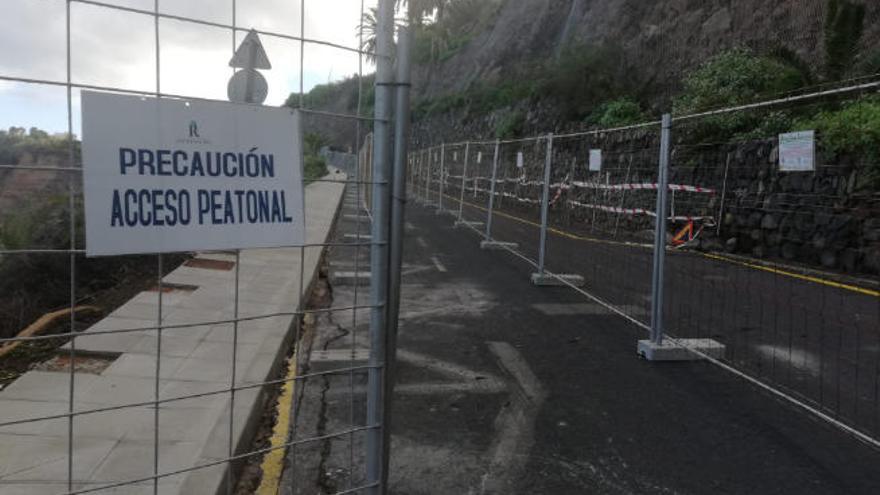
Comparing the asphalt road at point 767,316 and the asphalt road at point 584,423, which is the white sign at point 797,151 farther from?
the asphalt road at point 584,423

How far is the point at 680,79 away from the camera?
23.8 metres

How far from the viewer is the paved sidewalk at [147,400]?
12.8ft

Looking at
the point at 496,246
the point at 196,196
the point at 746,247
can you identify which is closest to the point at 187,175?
the point at 196,196

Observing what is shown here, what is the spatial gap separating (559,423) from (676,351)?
2.12m

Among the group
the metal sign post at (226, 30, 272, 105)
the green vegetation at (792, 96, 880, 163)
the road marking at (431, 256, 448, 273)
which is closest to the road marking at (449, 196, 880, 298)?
the green vegetation at (792, 96, 880, 163)

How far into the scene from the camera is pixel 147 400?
16.5ft

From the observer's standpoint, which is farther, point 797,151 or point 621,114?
point 621,114

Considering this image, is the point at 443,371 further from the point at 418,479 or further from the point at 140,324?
the point at 140,324

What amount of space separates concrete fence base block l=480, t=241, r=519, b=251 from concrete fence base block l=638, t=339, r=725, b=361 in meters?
7.74

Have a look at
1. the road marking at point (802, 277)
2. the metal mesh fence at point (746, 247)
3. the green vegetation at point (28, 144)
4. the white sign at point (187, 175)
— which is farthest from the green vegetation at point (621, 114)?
the green vegetation at point (28, 144)

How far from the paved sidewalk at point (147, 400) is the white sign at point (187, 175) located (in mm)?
279

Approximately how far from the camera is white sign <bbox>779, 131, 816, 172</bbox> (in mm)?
6344

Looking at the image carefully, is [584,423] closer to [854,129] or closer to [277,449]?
[277,449]

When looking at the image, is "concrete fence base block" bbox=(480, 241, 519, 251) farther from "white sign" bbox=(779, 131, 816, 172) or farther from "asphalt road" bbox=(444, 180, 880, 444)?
"white sign" bbox=(779, 131, 816, 172)
